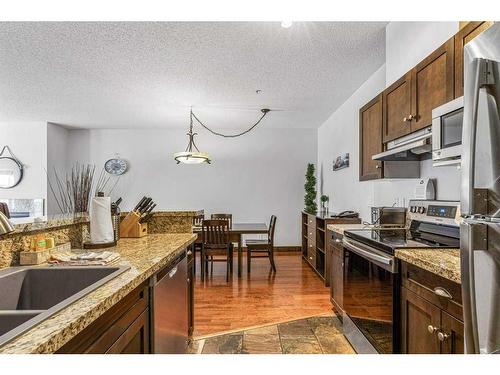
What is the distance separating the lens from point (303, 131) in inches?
257

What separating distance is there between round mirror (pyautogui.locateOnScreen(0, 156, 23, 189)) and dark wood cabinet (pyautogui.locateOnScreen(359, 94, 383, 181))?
20.0ft

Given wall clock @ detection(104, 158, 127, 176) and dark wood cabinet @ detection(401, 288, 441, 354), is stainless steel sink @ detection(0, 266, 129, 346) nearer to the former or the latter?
dark wood cabinet @ detection(401, 288, 441, 354)

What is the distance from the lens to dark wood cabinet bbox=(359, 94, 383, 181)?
104 inches

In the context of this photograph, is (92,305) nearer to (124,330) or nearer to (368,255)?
(124,330)

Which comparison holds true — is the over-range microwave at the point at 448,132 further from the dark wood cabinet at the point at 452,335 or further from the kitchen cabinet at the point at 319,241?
the kitchen cabinet at the point at 319,241

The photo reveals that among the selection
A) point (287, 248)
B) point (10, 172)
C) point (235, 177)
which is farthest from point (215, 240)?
point (10, 172)

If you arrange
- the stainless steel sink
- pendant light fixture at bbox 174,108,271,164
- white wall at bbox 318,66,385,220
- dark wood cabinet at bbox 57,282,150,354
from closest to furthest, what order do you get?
1. dark wood cabinet at bbox 57,282,150,354
2. the stainless steel sink
3. white wall at bbox 318,66,385,220
4. pendant light fixture at bbox 174,108,271,164

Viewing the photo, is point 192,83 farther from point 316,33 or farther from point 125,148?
point 125,148

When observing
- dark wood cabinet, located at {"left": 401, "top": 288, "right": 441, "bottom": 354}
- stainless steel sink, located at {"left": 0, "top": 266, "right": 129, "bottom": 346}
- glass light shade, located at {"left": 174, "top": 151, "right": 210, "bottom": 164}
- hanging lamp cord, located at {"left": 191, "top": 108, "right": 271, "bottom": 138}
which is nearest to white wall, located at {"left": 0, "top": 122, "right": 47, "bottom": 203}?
hanging lamp cord, located at {"left": 191, "top": 108, "right": 271, "bottom": 138}

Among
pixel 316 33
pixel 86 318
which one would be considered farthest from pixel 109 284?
pixel 316 33

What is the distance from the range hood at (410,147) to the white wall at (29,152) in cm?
597

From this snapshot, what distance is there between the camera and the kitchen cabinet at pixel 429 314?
120 cm

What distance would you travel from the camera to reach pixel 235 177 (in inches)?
255

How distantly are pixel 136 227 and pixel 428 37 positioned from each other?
2.48 m
